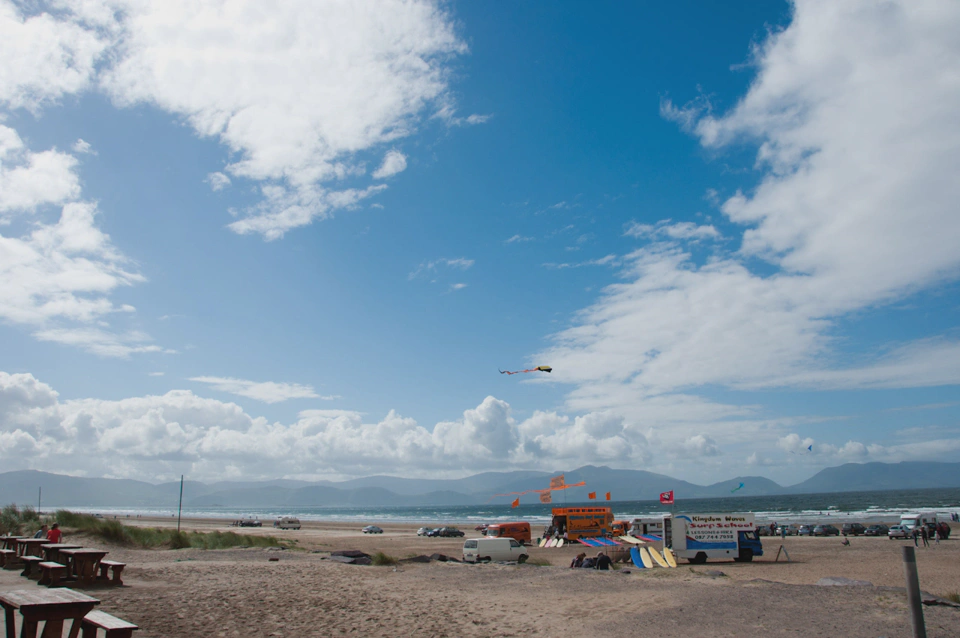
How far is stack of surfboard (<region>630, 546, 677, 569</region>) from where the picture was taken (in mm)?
20234

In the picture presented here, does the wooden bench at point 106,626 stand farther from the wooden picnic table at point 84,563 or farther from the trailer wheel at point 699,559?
the trailer wheel at point 699,559

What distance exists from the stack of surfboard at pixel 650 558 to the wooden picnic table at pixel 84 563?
52.4 feet

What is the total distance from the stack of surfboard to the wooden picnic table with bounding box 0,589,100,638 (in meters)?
17.6

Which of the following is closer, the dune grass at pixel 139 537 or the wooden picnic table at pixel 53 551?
the wooden picnic table at pixel 53 551

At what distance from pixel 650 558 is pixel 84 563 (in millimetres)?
16833

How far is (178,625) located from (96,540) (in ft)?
62.7

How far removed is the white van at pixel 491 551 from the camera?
23703mm

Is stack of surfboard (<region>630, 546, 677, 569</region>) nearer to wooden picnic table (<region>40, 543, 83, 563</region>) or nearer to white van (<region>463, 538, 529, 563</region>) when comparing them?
white van (<region>463, 538, 529, 563</region>)

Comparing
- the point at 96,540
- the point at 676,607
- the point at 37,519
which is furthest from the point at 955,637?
the point at 37,519

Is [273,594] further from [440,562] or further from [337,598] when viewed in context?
[440,562]

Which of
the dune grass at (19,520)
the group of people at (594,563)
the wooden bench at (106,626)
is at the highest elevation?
the wooden bench at (106,626)

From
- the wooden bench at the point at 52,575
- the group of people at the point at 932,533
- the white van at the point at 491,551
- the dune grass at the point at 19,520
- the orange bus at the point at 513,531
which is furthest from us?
the orange bus at the point at 513,531

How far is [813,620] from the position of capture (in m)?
10.3

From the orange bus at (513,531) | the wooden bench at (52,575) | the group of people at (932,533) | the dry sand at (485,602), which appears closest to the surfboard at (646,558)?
the dry sand at (485,602)
